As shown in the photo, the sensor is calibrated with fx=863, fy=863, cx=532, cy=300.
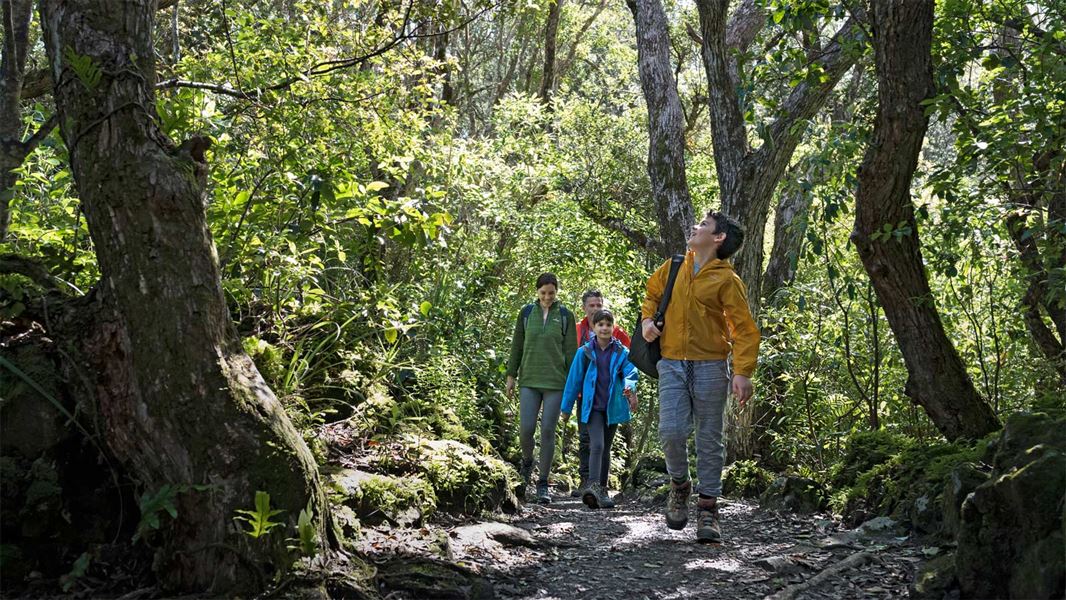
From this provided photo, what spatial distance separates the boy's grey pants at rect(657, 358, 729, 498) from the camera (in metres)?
6.18

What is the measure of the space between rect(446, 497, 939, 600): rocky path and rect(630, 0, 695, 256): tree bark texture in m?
5.75

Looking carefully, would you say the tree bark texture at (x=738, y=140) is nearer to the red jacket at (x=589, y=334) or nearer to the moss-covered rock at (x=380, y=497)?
the red jacket at (x=589, y=334)

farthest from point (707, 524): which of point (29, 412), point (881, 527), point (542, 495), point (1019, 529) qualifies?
point (29, 412)

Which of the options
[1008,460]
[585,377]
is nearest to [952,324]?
[585,377]

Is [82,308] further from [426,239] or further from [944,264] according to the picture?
[944,264]

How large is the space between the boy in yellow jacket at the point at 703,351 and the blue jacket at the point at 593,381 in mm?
2356

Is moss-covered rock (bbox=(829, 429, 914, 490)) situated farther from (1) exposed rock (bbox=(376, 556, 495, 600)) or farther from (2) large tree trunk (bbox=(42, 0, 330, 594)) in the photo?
(2) large tree trunk (bbox=(42, 0, 330, 594))

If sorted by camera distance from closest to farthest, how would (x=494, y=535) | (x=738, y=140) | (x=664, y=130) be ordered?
(x=494, y=535) < (x=738, y=140) < (x=664, y=130)

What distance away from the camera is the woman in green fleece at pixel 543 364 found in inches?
350

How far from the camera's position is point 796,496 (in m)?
7.82

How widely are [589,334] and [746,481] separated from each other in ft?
7.92

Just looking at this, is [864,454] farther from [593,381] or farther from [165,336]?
[165,336]

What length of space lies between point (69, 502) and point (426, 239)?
3.17 meters

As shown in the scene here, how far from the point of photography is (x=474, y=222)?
1702cm
